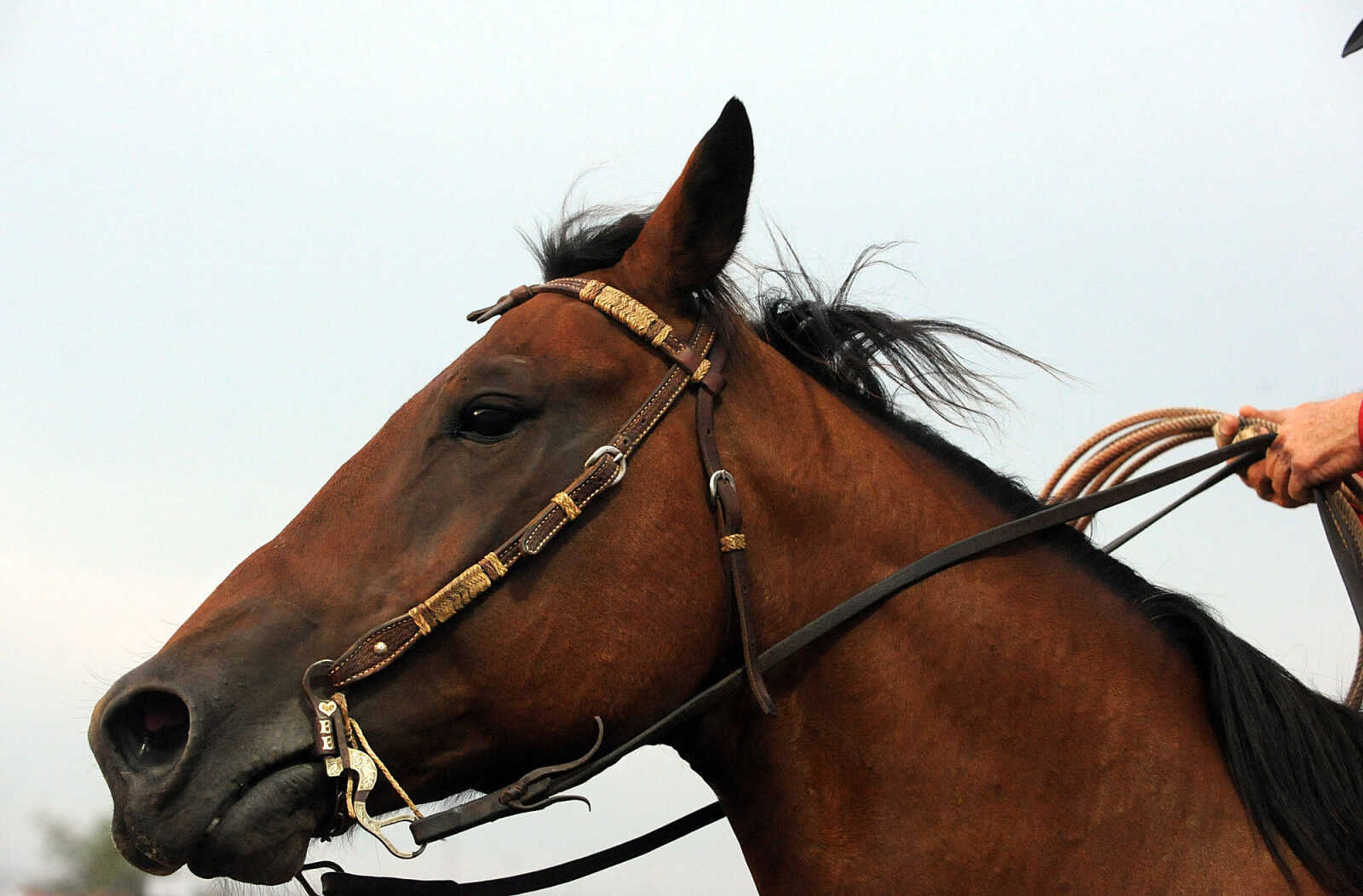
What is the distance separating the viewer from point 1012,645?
2.95 m

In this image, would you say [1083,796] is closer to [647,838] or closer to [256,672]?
[647,838]

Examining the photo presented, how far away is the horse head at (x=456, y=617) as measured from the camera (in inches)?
101

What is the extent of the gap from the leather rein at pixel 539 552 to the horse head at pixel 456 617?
0.04 m

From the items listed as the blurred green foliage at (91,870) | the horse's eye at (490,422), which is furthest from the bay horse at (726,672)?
the blurred green foliage at (91,870)

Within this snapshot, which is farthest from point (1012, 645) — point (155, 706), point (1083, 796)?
point (155, 706)

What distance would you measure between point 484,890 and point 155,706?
3.75 feet

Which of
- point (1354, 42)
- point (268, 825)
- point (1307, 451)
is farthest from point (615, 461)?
point (1354, 42)

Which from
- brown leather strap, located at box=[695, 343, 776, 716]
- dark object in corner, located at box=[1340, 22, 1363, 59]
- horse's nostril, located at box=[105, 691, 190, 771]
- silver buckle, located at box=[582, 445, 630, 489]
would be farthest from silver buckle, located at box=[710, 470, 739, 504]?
dark object in corner, located at box=[1340, 22, 1363, 59]

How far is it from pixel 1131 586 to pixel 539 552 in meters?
1.75

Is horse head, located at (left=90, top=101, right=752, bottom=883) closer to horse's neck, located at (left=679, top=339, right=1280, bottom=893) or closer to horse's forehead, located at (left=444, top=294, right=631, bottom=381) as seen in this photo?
horse's forehead, located at (left=444, top=294, right=631, bottom=381)

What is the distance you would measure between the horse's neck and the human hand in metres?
0.67

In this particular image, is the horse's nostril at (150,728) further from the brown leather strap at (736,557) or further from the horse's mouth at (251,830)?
the brown leather strap at (736,557)

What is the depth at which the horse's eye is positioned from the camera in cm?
290

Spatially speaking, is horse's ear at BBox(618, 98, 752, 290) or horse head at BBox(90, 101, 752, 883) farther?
horse's ear at BBox(618, 98, 752, 290)
